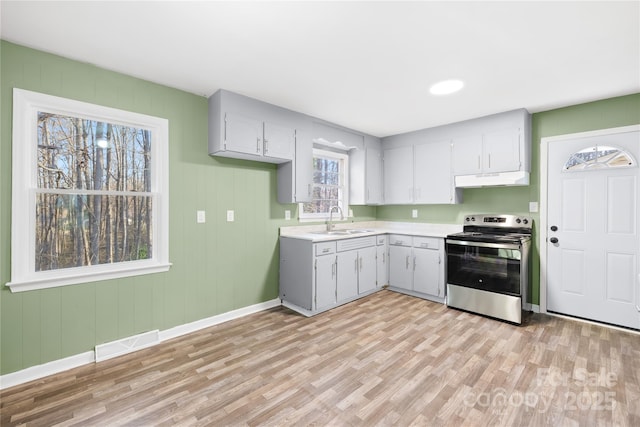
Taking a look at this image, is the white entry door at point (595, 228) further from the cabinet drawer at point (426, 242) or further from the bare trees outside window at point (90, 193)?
the bare trees outside window at point (90, 193)

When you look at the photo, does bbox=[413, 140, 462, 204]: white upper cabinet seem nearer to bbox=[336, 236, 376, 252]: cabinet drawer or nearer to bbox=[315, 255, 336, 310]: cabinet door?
bbox=[336, 236, 376, 252]: cabinet drawer

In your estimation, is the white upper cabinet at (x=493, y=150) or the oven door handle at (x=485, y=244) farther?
the white upper cabinet at (x=493, y=150)

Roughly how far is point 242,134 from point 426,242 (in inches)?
109

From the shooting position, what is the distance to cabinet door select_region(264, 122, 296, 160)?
3.24 meters

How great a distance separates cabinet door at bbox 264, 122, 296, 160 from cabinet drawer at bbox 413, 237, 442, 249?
82.6 inches

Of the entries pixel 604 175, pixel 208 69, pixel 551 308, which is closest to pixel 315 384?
pixel 208 69

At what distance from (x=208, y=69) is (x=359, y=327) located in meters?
2.86

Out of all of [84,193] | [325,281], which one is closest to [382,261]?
[325,281]

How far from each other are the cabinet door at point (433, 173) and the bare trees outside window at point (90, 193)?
3512 mm

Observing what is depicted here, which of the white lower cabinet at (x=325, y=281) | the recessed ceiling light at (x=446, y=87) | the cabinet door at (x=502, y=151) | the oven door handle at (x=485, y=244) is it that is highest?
the recessed ceiling light at (x=446, y=87)

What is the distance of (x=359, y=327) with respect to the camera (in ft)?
10.0

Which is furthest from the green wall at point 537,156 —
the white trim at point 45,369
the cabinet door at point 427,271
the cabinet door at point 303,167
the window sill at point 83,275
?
the white trim at point 45,369

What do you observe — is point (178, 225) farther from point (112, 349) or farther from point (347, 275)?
point (347, 275)

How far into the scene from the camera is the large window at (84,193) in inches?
84.5
